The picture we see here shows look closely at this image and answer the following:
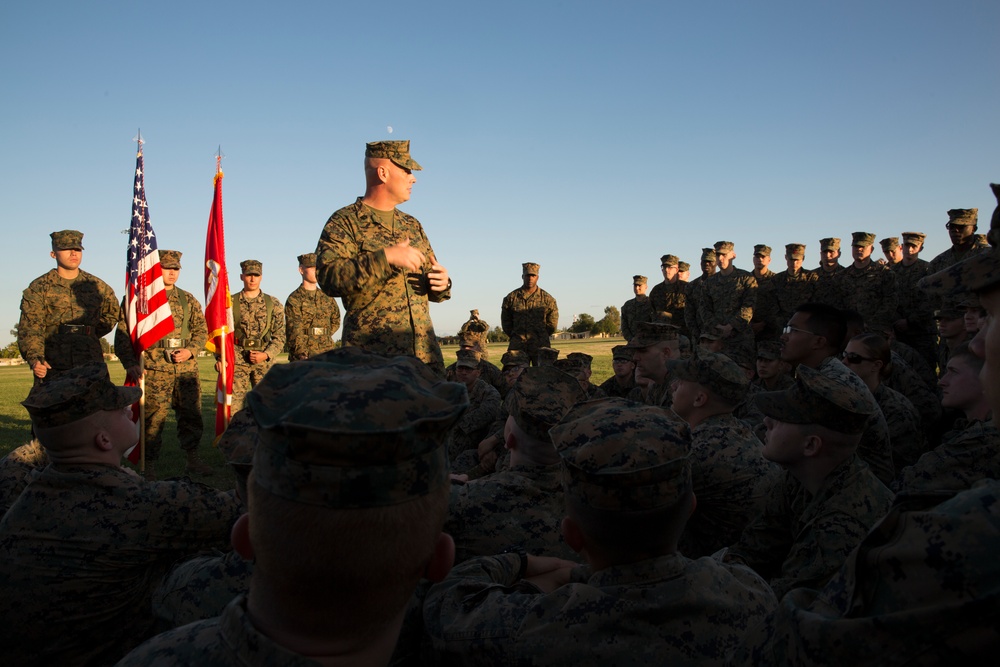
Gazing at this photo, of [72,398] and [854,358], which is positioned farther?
[854,358]

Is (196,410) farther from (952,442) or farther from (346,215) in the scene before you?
(952,442)

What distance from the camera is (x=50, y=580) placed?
2.42 metres

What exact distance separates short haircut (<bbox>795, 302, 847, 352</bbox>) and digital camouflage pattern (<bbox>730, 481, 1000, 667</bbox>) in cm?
524

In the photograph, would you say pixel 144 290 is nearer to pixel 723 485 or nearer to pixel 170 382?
pixel 170 382

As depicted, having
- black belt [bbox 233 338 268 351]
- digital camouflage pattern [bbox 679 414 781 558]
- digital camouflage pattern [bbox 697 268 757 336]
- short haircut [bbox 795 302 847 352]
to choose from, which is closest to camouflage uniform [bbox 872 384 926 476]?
short haircut [bbox 795 302 847 352]

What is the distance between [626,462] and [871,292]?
10371mm

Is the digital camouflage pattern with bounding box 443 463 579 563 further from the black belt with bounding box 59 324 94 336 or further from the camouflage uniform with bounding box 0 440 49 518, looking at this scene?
the black belt with bounding box 59 324 94 336

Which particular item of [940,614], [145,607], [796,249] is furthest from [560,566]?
[796,249]

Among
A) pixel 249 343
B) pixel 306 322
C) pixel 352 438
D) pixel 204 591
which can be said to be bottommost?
pixel 204 591

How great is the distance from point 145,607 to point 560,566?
5.43ft

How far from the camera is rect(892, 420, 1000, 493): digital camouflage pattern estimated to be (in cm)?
292

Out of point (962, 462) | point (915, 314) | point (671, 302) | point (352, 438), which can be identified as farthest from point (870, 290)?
point (352, 438)

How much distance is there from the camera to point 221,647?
1160 mm

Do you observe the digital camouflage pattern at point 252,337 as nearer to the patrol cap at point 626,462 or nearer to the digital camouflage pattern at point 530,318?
the digital camouflage pattern at point 530,318
